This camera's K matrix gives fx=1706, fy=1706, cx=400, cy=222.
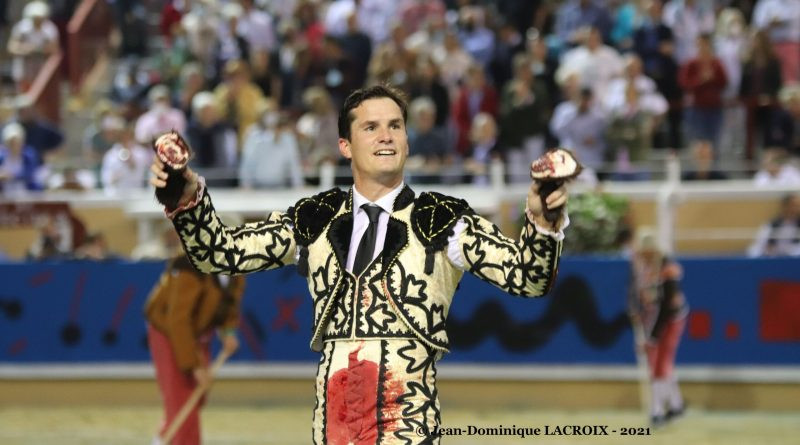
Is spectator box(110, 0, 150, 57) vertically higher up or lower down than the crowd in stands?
higher up

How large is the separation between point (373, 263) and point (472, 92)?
1138 centimetres

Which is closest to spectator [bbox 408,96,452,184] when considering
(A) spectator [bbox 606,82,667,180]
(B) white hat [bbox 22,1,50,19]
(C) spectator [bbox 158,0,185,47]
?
(A) spectator [bbox 606,82,667,180]

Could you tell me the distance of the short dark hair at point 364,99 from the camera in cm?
→ 586

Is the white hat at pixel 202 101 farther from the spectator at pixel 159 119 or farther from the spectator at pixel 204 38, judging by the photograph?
the spectator at pixel 204 38

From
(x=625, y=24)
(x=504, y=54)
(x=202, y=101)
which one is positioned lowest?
(x=202, y=101)

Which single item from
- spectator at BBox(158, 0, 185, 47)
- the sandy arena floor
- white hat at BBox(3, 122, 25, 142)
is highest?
spectator at BBox(158, 0, 185, 47)

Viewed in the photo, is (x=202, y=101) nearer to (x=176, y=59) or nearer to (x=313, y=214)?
(x=176, y=59)

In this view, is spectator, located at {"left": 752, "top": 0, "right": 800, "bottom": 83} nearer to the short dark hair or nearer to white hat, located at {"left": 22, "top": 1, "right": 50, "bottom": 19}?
white hat, located at {"left": 22, "top": 1, "right": 50, "bottom": 19}

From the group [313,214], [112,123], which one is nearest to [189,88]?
[112,123]

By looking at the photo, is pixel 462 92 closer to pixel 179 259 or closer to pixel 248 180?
pixel 248 180

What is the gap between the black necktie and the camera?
585 centimetres

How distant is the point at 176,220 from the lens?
18.9 ft

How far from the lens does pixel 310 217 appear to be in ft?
19.6

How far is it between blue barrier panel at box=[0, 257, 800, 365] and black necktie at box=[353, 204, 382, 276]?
329 inches
